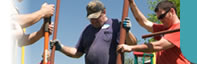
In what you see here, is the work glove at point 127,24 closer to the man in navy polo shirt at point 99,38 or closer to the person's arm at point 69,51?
the man in navy polo shirt at point 99,38

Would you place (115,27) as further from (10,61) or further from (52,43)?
(10,61)

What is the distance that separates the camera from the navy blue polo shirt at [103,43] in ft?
10.3

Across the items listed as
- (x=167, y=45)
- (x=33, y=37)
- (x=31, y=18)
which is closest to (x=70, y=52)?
(x=33, y=37)

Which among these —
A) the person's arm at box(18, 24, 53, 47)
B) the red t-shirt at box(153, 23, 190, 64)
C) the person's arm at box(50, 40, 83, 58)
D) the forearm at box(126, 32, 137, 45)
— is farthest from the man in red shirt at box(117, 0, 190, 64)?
the person's arm at box(18, 24, 53, 47)

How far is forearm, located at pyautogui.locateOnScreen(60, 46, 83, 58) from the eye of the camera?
349cm

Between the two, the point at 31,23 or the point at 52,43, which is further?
the point at 52,43

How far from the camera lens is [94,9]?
129 inches

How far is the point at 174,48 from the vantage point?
2.95m

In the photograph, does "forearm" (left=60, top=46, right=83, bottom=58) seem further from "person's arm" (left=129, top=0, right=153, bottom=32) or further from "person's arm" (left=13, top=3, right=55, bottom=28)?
"person's arm" (left=129, top=0, right=153, bottom=32)

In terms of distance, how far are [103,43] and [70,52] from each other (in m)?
0.58

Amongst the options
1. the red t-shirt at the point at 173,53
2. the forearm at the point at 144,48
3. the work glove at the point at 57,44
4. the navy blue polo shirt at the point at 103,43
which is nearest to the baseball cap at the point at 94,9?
the navy blue polo shirt at the point at 103,43

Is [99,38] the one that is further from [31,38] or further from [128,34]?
[31,38]

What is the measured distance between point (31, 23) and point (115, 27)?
1.13 m

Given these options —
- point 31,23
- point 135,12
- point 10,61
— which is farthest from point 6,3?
point 135,12
